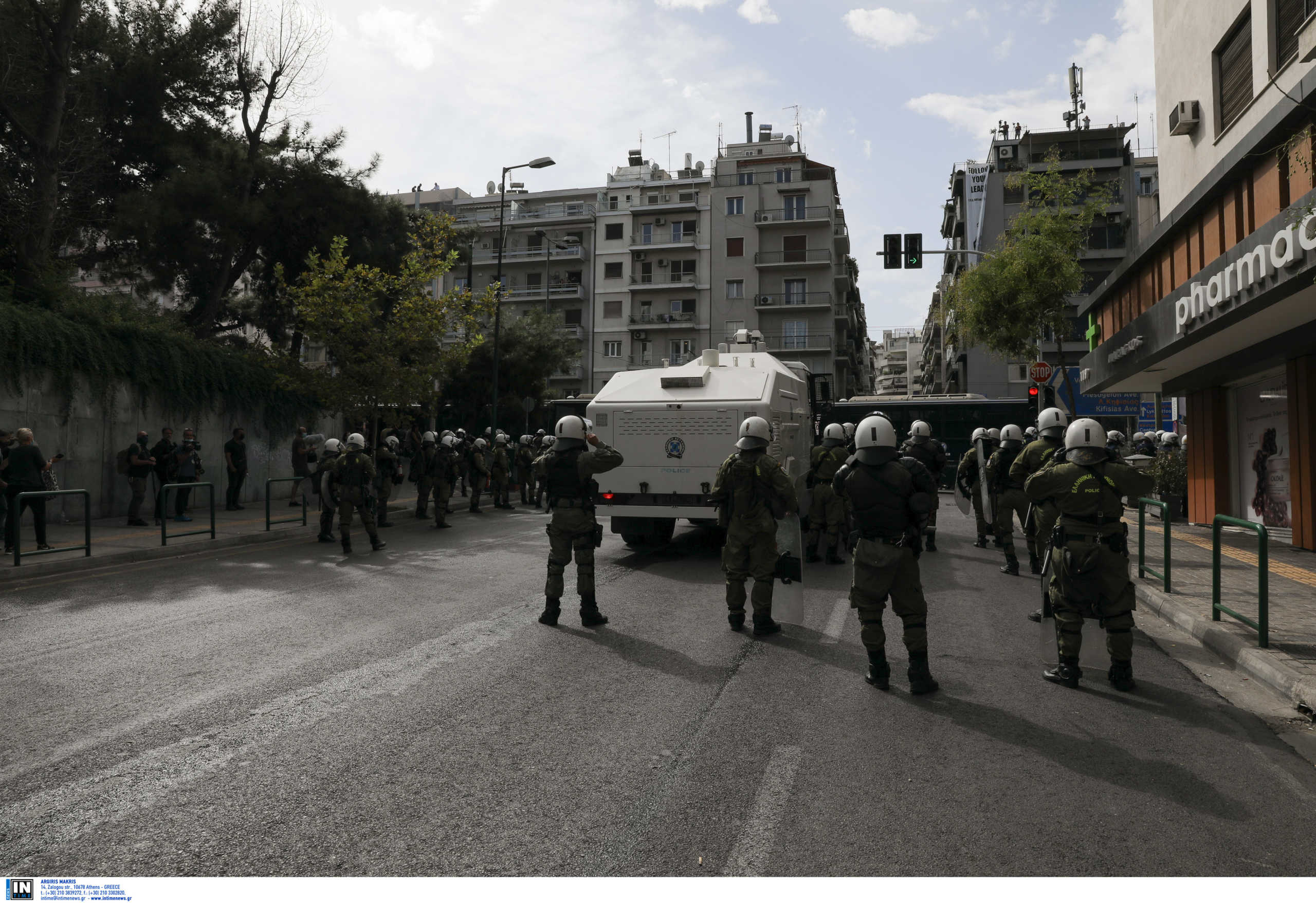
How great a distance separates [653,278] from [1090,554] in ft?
184

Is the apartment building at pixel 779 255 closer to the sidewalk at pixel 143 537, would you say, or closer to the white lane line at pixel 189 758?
the sidewalk at pixel 143 537

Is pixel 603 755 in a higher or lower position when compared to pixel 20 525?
lower

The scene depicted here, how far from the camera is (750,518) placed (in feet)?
23.5

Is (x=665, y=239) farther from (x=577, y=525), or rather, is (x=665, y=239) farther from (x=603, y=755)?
(x=603, y=755)

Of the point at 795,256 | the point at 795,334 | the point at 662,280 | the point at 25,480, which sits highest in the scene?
the point at 795,256

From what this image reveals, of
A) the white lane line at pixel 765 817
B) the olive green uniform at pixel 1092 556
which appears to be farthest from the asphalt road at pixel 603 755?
the olive green uniform at pixel 1092 556

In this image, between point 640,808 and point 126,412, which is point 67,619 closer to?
point 640,808

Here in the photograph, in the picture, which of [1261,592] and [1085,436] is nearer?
[1085,436]

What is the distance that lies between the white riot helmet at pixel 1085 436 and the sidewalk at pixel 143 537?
1083cm

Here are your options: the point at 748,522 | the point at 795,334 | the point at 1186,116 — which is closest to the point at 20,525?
the point at 748,522

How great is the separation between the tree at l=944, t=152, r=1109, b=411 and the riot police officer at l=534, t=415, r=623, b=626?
14.1m

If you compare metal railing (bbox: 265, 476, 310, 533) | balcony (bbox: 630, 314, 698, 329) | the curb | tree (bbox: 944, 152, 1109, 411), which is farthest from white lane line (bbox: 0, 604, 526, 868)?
balcony (bbox: 630, 314, 698, 329)

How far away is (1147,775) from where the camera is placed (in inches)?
158

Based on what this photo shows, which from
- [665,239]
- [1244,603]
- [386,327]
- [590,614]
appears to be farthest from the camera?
[665,239]
